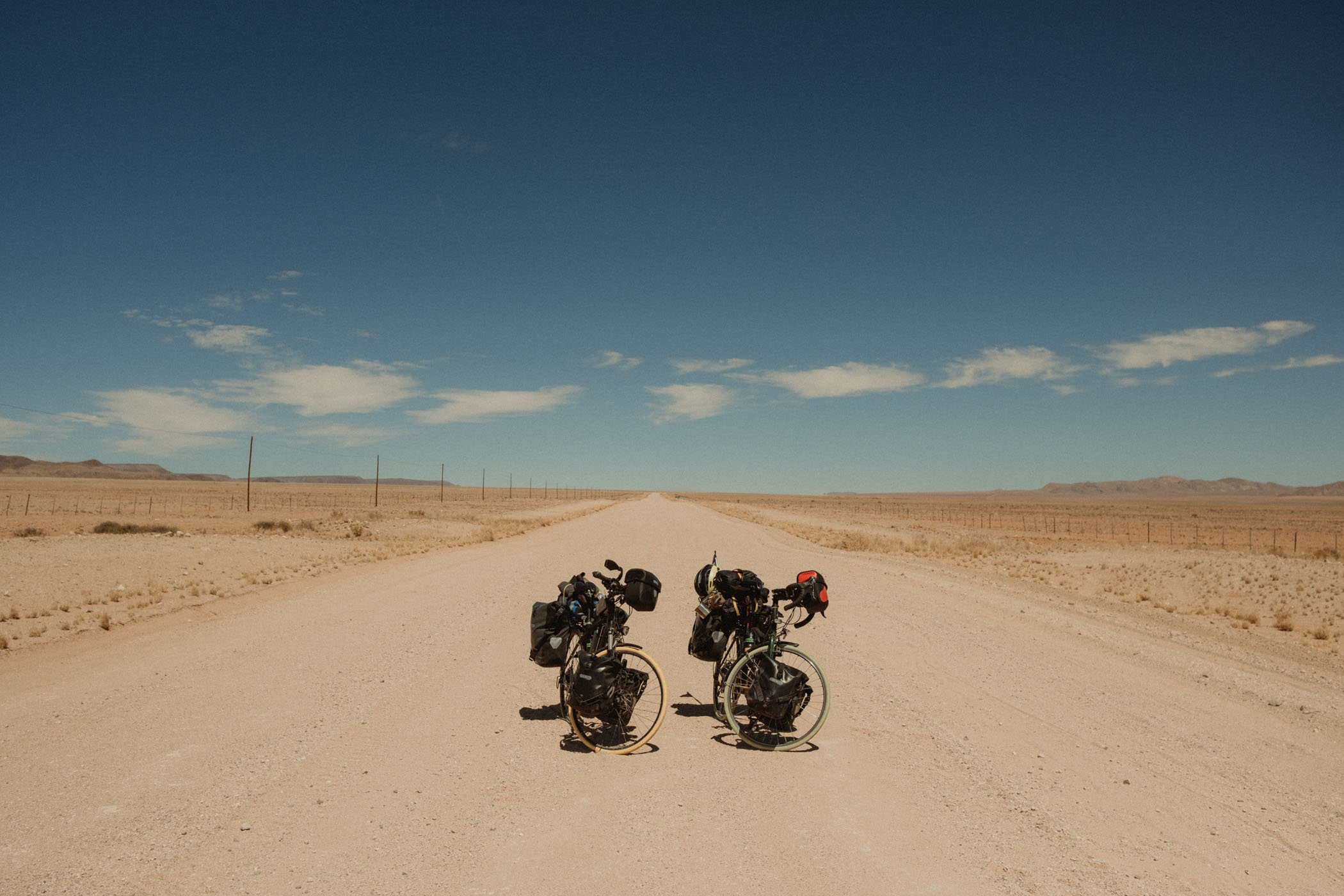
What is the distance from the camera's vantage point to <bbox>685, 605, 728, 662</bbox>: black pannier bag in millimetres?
6336

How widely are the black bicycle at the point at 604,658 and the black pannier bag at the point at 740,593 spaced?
615 millimetres

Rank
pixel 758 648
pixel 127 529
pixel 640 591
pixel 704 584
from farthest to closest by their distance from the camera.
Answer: pixel 127 529 → pixel 704 584 → pixel 758 648 → pixel 640 591

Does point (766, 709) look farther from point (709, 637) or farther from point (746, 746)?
point (709, 637)

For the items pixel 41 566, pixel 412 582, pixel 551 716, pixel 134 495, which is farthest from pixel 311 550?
pixel 134 495

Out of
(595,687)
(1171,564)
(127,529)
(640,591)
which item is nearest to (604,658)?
(595,687)

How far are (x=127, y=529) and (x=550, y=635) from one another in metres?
33.6

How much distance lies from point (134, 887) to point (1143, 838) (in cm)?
646

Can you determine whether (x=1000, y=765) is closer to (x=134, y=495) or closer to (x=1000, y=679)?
(x=1000, y=679)

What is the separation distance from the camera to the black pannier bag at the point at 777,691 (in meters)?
6.00

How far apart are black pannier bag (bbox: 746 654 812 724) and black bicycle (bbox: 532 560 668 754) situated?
0.85 m

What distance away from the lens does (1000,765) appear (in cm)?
588

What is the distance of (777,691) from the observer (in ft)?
19.7

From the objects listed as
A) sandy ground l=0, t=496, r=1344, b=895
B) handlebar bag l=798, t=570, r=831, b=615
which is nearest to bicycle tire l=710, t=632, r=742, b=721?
sandy ground l=0, t=496, r=1344, b=895

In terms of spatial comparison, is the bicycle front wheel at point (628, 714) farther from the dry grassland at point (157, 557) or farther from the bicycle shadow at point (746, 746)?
the dry grassland at point (157, 557)
